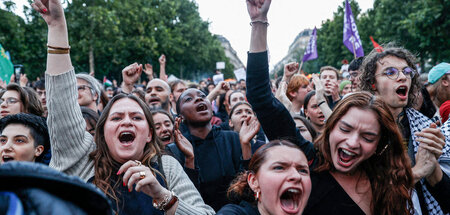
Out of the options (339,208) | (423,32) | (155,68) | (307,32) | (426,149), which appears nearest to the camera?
(339,208)

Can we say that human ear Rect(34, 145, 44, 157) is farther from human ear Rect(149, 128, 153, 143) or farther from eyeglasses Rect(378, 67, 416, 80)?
eyeglasses Rect(378, 67, 416, 80)

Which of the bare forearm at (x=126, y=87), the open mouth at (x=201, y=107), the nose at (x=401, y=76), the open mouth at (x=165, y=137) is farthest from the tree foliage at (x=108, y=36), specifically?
the nose at (x=401, y=76)

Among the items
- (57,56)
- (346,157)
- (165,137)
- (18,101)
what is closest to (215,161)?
(165,137)

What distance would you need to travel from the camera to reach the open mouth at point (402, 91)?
282 cm

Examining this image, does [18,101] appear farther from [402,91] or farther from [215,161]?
[402,91]

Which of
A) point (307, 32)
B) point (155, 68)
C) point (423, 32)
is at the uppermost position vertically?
point (307, 32)

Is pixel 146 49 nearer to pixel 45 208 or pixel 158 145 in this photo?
pixel 158 145

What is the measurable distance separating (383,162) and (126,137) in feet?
6.25

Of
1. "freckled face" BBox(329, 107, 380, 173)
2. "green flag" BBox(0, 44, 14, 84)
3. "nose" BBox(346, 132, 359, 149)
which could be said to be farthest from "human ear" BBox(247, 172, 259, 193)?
"green flag" BBox(0, 44, 14, 84)

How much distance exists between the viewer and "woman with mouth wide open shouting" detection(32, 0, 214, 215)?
211 centimetres

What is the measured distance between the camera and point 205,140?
3609mm

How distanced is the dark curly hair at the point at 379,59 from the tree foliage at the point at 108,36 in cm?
1674

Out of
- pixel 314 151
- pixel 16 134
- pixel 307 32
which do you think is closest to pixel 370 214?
pixel 314 151

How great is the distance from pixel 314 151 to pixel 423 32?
19.2 m
